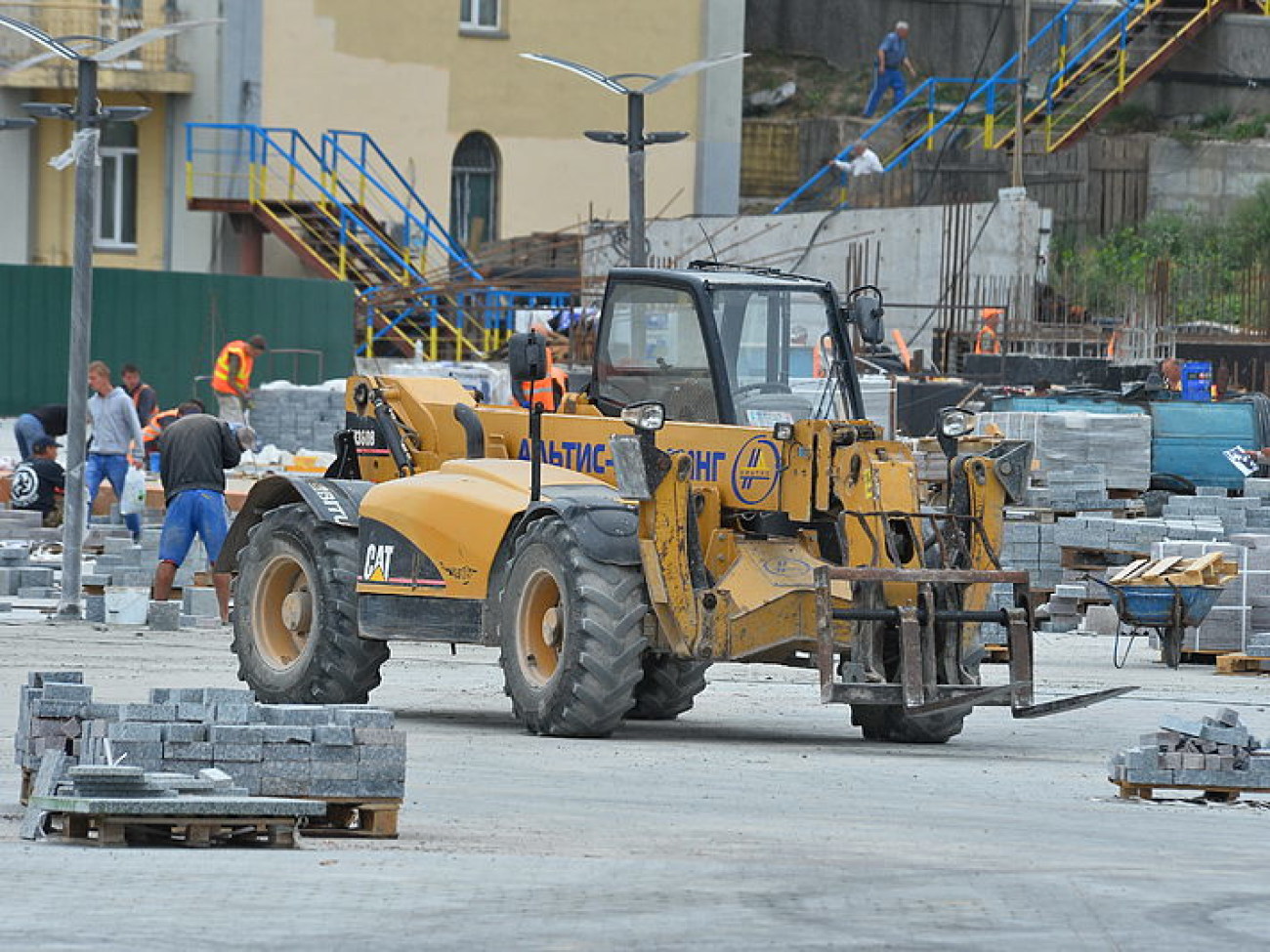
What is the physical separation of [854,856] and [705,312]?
530 cm

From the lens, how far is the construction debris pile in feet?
36.9

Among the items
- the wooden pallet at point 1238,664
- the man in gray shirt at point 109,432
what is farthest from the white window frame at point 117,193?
the wooden pallet at point 1238,664

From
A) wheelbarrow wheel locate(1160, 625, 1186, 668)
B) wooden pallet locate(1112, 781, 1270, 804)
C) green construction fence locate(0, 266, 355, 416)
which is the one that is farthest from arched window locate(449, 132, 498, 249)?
wooden pallet locate(1112, 781, 1270, 804)

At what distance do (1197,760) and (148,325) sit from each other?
106ft

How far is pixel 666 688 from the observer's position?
1686cm

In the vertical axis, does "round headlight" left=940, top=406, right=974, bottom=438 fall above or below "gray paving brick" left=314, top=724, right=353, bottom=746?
above

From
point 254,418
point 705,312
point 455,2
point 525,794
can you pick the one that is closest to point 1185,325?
point 254,418

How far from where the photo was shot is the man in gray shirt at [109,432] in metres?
25.8

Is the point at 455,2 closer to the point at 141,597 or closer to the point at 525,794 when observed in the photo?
the point at 141,597

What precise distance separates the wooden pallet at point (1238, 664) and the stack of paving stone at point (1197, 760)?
8314mm

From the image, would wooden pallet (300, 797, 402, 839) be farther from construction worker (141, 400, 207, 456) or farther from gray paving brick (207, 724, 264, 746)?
construction worker (141, 400, 207, 456)

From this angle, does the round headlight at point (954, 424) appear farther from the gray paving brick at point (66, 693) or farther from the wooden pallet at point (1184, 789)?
the gray paving brick at point (66, 693)

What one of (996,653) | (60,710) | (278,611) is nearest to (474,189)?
(996,653)

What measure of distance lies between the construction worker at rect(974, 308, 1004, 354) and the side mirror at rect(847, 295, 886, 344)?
22075mm
